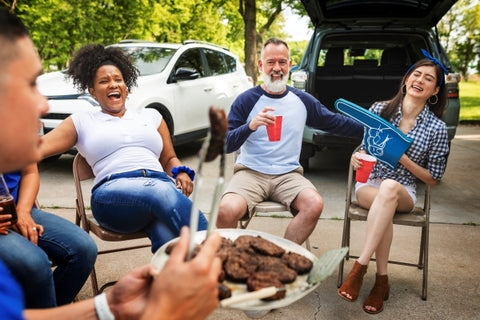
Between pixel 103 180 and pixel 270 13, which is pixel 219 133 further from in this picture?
pixel 270 13

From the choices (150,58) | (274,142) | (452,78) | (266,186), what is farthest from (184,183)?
(150,58)

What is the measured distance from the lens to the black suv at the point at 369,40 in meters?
4.84

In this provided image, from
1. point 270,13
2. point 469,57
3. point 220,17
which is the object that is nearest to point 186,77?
point 270,13

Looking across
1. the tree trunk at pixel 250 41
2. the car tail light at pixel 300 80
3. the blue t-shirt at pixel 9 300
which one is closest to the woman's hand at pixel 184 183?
the blue t-shirt at pixel 9 300

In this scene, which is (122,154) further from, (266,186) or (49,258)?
(266,186)

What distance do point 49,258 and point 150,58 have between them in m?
4.36

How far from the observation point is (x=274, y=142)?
307 cm

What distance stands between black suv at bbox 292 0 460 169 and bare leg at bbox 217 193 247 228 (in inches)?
93.3

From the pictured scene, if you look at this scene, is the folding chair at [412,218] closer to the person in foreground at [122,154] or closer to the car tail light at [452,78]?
the person in foreground at [122,154]

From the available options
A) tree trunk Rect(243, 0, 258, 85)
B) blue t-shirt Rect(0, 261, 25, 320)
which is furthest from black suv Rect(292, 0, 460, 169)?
tree trunk Rect(243, 0, 258, 85)

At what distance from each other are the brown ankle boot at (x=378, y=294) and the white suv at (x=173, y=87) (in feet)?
12.1

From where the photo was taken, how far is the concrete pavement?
8.55ft

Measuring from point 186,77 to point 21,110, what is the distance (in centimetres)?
511

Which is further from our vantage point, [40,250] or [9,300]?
[40,250]
